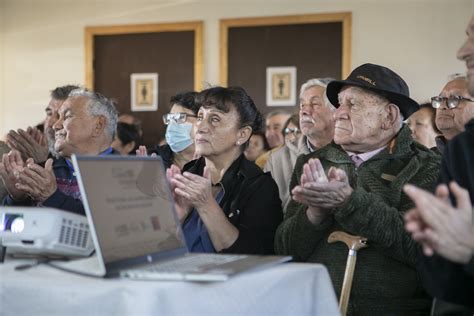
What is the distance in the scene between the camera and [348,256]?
2219mm

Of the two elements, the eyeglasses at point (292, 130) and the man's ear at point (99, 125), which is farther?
the eyeglasses at point (292, 130)

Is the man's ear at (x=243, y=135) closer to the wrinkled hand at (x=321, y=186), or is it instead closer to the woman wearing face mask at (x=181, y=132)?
the wrinkled hand at (x=321, y=186)

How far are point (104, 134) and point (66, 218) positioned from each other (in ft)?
5.30

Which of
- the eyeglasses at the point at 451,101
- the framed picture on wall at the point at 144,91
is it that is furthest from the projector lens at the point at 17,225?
the framed picture on wall at the point at 144,91

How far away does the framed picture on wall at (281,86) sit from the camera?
21.5ft

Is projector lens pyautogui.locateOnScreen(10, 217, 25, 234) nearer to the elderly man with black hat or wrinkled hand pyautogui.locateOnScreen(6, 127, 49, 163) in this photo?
the elderly man with black hat

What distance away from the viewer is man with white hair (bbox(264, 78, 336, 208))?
3305 mm

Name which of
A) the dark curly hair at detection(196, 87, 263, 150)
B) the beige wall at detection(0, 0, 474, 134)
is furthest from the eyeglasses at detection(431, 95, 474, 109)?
the beige wall at detection(0, 0, 474, 134)

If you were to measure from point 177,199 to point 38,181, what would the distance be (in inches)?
22.6

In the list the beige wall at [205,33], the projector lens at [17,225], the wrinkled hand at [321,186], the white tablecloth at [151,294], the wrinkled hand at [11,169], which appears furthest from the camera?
the beige wall at [205,33]

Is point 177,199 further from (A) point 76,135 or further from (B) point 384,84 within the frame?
(A) point 76,135

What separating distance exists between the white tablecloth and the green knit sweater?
63cm

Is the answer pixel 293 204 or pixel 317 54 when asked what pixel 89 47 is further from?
pixel 293 204

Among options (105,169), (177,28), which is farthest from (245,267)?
(177,28)
